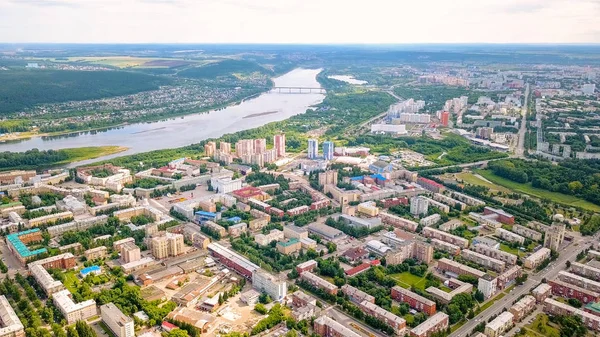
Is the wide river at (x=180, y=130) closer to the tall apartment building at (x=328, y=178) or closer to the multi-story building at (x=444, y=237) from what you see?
the tall apartment building at (x=328, y=178)

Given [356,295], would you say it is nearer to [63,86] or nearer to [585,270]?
[585,270]

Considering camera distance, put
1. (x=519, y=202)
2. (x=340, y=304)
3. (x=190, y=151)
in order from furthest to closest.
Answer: (x=190, y=151), (x=519, y=202), (x=340, y=304)

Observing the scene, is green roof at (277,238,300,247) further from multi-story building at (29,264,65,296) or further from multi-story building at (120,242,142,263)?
multi-story building at (29,264,65,296)

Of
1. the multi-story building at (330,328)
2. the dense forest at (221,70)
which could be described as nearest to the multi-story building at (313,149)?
the multi-story building at (330,328)

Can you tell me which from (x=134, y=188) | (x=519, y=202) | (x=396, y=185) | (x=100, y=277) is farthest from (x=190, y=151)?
(x=519, y=202)

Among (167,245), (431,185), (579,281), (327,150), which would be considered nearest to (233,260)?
(167,245)

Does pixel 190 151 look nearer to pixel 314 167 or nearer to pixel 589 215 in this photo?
pixel 314 167
